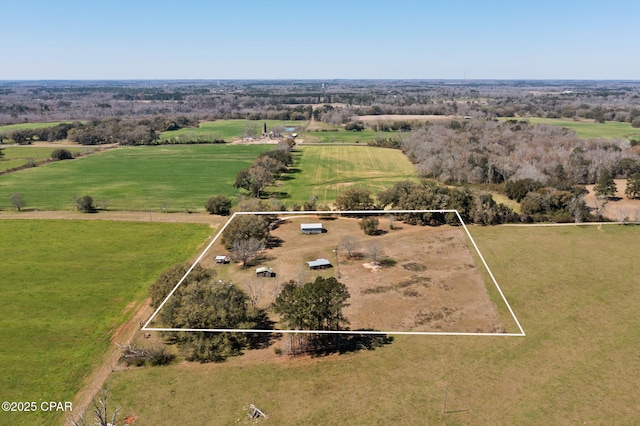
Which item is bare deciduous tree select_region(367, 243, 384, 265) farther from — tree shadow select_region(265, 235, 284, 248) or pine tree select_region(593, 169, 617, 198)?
pine tree select_region(593, 169, 617, 198)

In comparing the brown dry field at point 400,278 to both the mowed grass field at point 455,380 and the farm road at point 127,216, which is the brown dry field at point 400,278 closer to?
the mowed grass field at point 455,380

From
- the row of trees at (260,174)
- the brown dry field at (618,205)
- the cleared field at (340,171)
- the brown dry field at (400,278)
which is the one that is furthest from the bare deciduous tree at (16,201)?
the brown dry field at (618,205)

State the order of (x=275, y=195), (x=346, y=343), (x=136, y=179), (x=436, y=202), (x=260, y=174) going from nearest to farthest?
(x=346, y=343), (x=436, y=202), (x=275, y=195), (x=260, y=174), (x=136, y=179)

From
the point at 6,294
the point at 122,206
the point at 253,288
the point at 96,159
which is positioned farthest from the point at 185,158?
the point at 253,288

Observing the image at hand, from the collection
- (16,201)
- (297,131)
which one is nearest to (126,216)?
(16,201)

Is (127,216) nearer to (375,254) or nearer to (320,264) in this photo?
(320,264)
